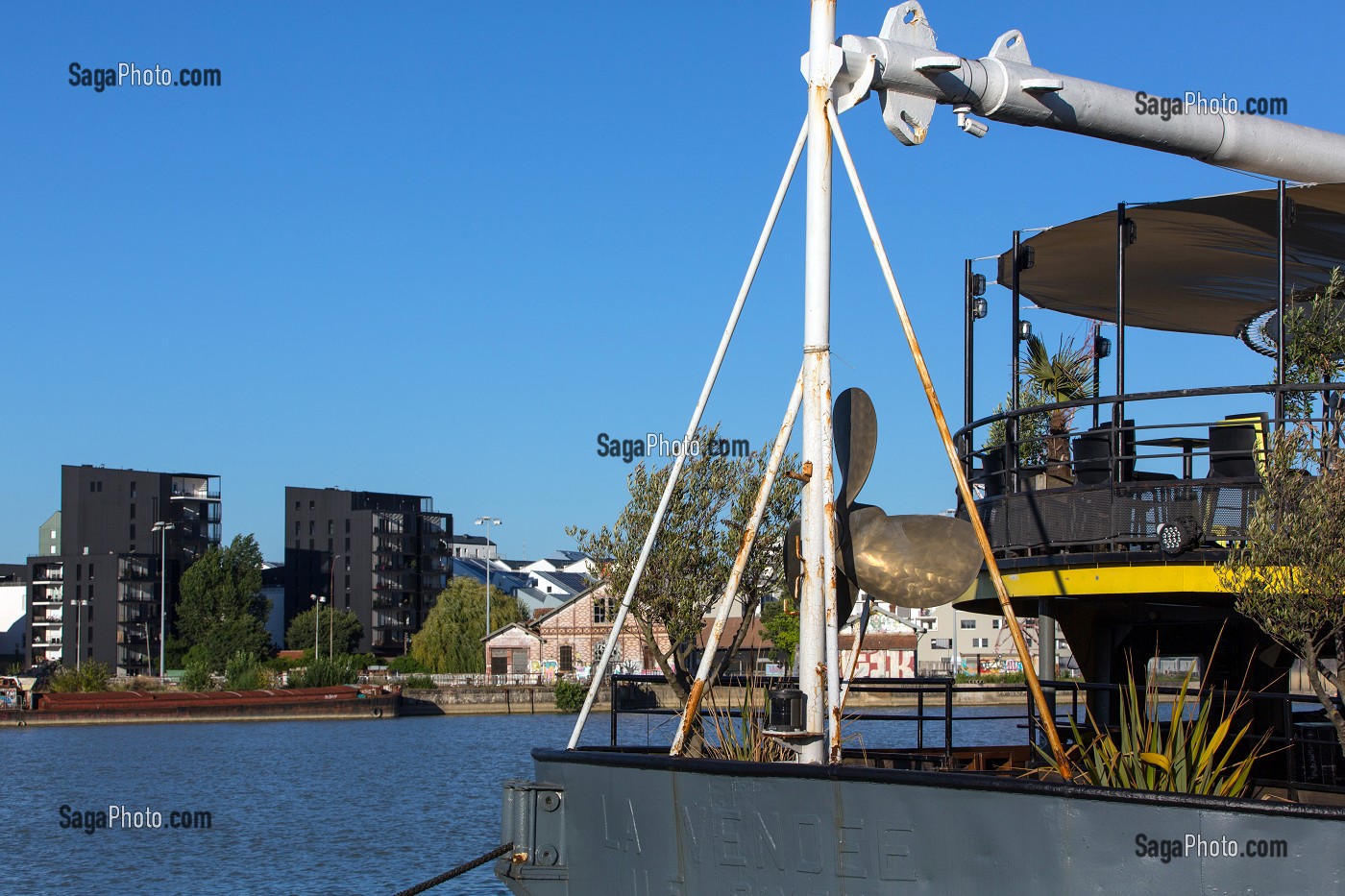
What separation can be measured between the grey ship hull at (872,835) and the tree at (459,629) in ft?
344

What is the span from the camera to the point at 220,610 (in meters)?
125

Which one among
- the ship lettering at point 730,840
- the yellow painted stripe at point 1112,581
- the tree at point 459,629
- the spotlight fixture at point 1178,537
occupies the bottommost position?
the tree at point 459,629

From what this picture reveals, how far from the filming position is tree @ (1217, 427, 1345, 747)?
10.9 meters

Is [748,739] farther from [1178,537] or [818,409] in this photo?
[1178,537]

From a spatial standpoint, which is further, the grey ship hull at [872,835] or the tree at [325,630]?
the tree at [325,630]

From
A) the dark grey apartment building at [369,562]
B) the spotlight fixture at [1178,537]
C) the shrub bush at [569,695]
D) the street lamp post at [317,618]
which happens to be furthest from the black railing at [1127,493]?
the dark grey apartment building at [369,562]

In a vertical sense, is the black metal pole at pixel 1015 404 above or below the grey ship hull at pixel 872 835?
above

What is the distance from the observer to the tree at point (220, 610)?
124 m

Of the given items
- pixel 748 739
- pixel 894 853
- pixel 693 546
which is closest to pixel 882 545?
pixel 748 739

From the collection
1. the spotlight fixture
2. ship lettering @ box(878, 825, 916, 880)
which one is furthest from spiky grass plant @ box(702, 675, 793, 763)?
the spotlight fixture

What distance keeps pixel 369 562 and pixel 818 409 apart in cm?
14536

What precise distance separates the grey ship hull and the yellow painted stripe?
336 centimetres

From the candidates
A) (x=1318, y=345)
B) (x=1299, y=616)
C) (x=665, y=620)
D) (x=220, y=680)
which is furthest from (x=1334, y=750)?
(x=220, y=680)

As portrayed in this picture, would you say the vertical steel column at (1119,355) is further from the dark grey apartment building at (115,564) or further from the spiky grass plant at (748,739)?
the dark grey apartment building at (115,564)
